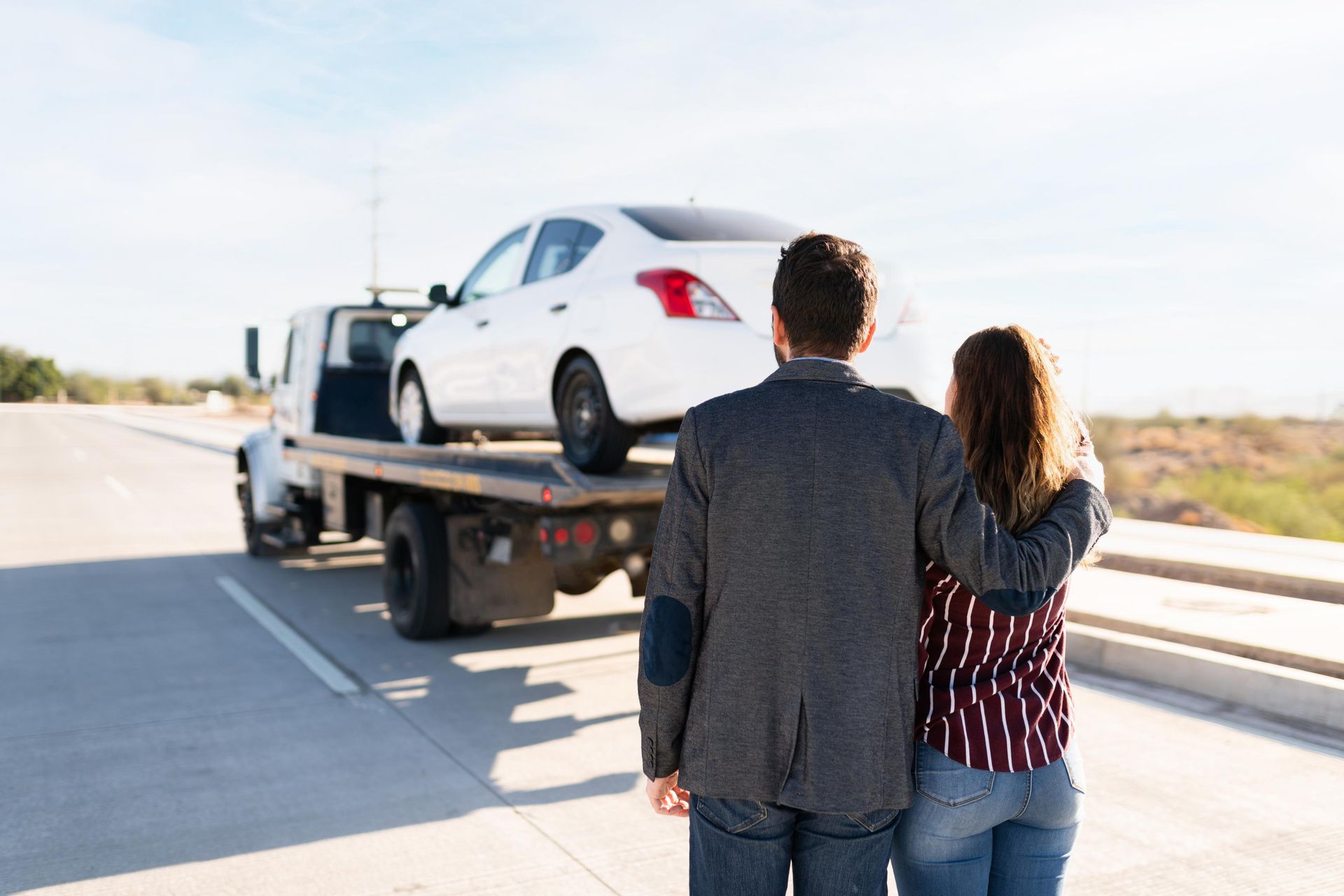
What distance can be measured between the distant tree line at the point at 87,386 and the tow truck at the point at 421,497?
4199 inches

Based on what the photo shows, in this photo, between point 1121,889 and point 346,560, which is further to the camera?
point 346,560

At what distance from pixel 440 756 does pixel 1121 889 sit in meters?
2.95

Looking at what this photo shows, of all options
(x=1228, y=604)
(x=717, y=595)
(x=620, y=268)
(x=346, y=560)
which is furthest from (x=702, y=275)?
(x=346, y=560)

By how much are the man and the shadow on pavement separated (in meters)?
2.84

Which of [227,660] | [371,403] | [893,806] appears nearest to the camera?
[893,806]

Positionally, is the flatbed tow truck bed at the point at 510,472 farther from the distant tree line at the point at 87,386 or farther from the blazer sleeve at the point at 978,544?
the distant tree line at the point at 87,386

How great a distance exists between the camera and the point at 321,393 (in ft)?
35.7

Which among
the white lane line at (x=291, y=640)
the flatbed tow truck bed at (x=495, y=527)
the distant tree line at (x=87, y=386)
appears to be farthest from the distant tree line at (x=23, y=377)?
the flatbed tow truck bed at (x=495, y=527)

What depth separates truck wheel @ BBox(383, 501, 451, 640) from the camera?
24.4 feet

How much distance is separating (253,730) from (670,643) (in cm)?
438

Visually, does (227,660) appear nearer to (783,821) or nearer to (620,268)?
(620,268)

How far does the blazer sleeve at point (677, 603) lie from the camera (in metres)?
1.98

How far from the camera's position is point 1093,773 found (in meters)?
5.09

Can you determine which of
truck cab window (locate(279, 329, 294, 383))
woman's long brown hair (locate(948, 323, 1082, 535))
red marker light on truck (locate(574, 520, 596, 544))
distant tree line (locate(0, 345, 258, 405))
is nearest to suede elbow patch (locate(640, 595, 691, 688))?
woman's long brown hair (locate(948, 323, 1082, 535))
